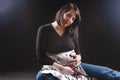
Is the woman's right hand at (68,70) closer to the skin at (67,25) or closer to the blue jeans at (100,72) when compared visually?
the skin at (67,25)

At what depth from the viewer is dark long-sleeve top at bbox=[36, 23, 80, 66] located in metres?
1.92

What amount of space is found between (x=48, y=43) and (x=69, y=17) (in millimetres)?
238

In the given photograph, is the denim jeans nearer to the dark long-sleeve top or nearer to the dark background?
the dark background

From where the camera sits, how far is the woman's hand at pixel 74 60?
1.94 meters

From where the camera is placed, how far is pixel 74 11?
1.94 m

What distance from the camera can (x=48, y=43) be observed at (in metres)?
1.93

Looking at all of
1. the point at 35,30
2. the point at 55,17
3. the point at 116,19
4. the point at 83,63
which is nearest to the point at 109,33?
the point at 116,19

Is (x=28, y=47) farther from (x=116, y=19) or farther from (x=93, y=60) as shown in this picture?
(x=116, y=19)

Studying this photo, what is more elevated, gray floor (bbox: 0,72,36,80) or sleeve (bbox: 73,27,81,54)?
sleeve (bbox: 73,27,81,54)

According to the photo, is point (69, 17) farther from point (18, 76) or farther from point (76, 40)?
point (18, 76)

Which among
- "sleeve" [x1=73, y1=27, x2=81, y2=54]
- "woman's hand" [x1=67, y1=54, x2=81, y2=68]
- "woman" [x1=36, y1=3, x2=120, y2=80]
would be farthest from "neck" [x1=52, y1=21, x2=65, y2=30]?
"woman's hand" [x1=67, y1=54, x2=81, y2=68]

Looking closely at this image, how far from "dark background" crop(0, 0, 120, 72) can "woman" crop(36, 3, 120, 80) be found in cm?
6

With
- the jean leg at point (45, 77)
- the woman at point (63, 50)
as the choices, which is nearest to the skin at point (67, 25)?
the woman at point (63, 50)

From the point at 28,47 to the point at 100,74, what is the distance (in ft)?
1.82
